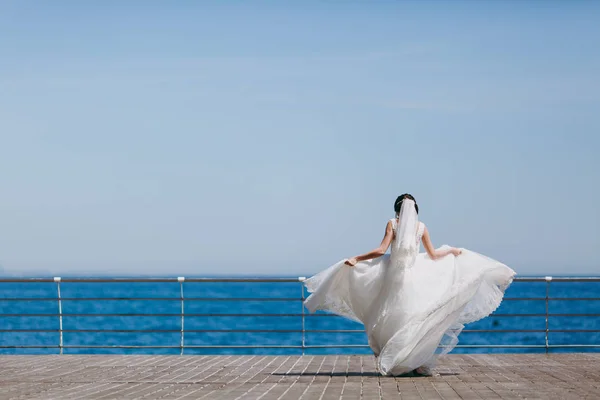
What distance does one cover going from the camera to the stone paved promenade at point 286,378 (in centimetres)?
966

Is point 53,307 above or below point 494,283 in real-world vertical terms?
below

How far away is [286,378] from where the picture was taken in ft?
36.9

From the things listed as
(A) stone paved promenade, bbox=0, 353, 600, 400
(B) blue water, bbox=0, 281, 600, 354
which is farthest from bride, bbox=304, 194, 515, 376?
(B) blue water, bbox=0, 281, 600, 354

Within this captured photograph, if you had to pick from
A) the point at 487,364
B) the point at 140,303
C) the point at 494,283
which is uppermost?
the point at 494,283

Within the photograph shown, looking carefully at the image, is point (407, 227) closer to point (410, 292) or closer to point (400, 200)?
point (400, 200)

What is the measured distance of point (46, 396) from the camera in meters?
9.59

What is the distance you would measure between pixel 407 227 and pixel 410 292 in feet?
2.26

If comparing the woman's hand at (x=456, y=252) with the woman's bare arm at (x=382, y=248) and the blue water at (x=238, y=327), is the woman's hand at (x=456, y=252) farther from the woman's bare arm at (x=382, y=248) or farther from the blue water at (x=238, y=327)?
the blue water at (x=238, y=327)

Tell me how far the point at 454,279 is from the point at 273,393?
282cm

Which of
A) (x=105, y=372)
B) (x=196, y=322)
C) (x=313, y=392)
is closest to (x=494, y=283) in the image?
(x=313, y=392)

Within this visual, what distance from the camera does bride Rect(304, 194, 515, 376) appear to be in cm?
1131

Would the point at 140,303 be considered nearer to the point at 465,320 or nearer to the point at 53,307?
the point at 53,307

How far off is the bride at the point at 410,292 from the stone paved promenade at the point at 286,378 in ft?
1.09

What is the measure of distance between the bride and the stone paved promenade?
13.0 inches
